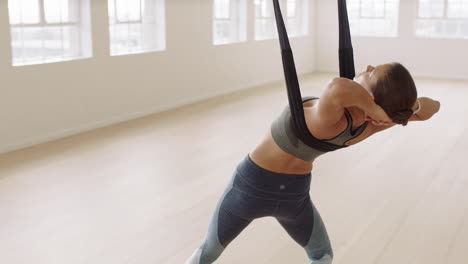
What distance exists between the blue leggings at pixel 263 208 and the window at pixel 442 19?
379 inches

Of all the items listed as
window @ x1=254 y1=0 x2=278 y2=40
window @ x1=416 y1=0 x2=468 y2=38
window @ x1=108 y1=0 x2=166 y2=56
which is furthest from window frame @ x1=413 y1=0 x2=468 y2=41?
window @ x1=108 y1=0 x2=166 y2=56

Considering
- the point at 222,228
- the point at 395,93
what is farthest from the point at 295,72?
the point at 222,228

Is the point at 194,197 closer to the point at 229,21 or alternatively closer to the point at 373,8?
the point at 229,21

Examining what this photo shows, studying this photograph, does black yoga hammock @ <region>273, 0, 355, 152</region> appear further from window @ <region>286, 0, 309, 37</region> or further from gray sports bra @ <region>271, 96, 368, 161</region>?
window @ <region>286, 0, 309, 37</region>

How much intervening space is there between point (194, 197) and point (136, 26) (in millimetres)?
3547

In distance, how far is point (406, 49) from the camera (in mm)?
10867

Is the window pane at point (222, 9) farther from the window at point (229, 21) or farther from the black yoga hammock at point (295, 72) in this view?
the black yoga hammock at point (295, 72)

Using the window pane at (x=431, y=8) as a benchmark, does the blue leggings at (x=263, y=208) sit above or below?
below

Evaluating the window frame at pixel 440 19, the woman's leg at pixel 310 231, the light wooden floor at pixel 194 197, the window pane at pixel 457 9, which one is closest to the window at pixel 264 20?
the window frame at pixel 440 19

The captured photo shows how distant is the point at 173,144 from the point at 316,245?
345 centimetres

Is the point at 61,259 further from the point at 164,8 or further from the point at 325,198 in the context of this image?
the point at 164,8

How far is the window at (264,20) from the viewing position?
31.1 feet

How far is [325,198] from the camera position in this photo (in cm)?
382

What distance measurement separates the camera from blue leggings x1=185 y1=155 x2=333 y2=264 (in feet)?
6.01
